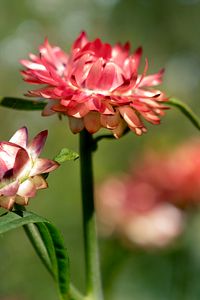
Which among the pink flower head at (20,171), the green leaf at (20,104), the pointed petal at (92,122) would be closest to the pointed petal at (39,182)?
the pink flower head at (20,171)

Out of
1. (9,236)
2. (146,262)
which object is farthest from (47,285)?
(146,262)

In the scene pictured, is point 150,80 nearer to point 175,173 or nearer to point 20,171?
point 20,171

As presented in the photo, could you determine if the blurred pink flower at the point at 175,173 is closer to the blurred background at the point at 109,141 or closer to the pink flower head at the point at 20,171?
the blurred background at the point at 109,141

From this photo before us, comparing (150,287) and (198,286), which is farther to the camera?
(150,287)

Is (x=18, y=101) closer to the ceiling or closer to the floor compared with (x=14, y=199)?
closer to the ceiling

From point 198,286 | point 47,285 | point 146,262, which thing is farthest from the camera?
point 47,285

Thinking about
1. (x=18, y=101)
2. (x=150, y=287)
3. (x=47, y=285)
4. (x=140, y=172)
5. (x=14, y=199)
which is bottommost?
(x=47, y=285)

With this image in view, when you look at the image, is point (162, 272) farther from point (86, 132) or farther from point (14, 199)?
point (14, 199)
